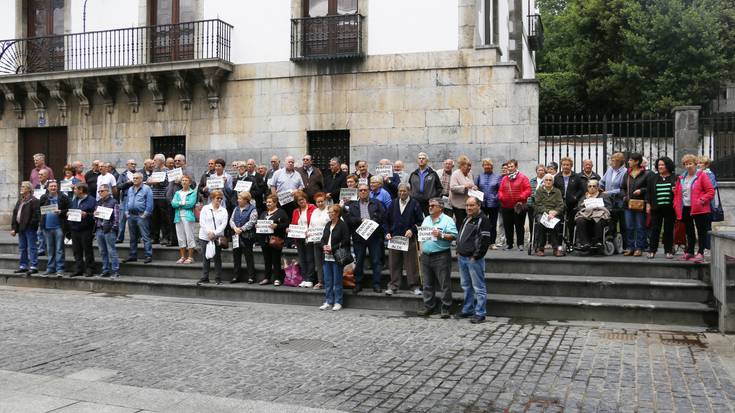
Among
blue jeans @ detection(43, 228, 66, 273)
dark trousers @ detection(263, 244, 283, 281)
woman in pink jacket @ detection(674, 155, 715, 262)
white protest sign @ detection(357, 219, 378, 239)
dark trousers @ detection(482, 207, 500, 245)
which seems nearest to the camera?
woman in pink jacket @ detection(674, 155, 715, 262)

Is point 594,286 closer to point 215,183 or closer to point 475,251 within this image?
point 475,251

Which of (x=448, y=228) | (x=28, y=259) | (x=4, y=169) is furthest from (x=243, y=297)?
(x=4, y=169)

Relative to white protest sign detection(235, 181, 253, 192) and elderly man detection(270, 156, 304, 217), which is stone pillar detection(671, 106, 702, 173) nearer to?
elderly man detection(270, 156, 304, 217)

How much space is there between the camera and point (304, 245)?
1195 centimetres

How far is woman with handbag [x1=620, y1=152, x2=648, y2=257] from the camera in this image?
11.4m

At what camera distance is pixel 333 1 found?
16844 millimetres

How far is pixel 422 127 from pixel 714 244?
7650 millimetres

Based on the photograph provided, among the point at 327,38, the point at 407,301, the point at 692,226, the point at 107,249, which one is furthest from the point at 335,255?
the point at 327,38

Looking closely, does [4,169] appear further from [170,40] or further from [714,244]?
[714,244]

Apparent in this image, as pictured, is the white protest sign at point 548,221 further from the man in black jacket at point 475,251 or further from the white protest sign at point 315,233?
the white protest sign at point 315,233

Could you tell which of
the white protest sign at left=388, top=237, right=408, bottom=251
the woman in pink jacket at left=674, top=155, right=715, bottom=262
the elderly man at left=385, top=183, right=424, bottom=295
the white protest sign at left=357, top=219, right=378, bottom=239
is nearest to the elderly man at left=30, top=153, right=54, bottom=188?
the white protest sign at left=357, top=219, right=378, bottom=239

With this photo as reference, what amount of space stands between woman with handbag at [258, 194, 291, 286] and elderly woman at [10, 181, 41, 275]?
5287mm

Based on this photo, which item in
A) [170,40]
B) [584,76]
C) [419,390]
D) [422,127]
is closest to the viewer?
Result: [419,390]

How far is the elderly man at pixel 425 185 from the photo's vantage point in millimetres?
12477
